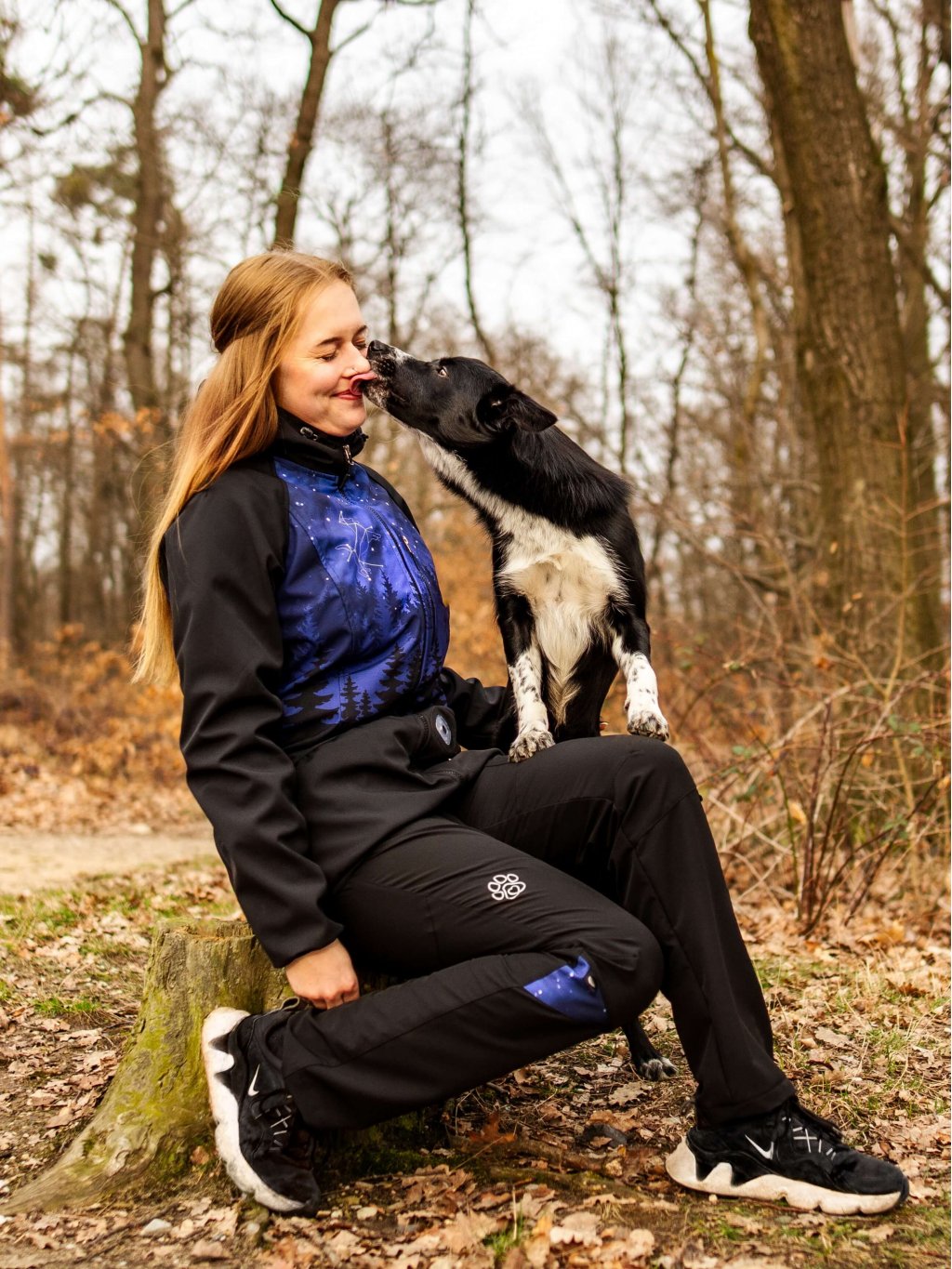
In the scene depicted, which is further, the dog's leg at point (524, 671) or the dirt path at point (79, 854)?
the dirt path at point (79, 854)

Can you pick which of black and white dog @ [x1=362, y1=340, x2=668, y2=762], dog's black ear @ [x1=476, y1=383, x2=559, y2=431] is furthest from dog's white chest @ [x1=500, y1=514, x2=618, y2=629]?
dog's black ear @ [x1=476, y1=383, x2=559, y2=431]

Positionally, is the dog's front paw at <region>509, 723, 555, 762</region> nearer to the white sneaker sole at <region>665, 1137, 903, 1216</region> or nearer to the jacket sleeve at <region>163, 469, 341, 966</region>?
the jacket sleeve at <region>163, 469, 341, 966</region>

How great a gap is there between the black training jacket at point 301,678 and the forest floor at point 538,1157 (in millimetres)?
572

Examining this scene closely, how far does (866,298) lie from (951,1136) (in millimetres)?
4929

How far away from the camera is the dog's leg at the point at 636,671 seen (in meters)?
2.95

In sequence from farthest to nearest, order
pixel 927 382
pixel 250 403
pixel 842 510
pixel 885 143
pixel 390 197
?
pixel 390 197 < pixel 885 143 < pixel 927 382 < pixel 842 510 < pixel 250 403

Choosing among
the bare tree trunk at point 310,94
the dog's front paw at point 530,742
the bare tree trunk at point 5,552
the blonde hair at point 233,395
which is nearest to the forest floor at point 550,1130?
the dog's front paw at point 530,742

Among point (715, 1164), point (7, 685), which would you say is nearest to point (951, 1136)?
point (715, 1164)

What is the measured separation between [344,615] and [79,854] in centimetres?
547

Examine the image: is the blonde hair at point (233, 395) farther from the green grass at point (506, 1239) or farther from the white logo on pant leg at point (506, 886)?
the green grass at point (506, 1239)

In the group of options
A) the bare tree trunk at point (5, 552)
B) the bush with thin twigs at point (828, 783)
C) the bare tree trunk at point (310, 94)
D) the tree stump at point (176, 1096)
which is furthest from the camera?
the bare tree trunk at point (5, 552)

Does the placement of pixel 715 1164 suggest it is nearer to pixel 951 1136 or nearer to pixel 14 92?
pixel 951 1136

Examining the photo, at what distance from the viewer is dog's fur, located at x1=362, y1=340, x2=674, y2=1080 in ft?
10.2

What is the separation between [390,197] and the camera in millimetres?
15320
